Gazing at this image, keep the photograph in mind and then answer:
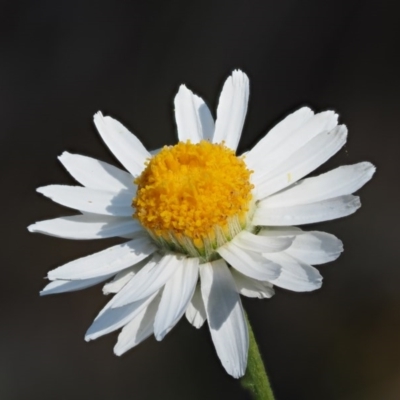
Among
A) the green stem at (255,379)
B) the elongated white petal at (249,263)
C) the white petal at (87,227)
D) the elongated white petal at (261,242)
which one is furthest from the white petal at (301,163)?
the green stem at (255,379)

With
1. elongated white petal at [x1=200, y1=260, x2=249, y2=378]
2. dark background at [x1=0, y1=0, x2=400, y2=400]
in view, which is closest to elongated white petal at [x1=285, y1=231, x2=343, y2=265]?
elongated white petal at [x1=200, y1=260, x2=249, y2=378]

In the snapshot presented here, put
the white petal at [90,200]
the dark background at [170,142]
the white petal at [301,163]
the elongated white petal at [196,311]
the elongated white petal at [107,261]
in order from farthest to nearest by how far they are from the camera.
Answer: the dark background at [170,142], the white petal at [90,200], the white petal at [301,163], the elongated white petal at [107,261], the elongated white petal at [196,311]

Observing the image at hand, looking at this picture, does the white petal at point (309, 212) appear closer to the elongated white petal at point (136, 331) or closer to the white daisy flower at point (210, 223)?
the white daisy flower at point (210, 223)

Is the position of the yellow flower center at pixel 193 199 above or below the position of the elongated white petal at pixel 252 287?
above

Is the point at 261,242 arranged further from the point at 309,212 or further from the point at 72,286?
the point at 72,286

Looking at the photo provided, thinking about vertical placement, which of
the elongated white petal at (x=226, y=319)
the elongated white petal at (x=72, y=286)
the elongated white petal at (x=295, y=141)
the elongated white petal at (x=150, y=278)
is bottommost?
the elongated white petal at (x=226, y=319)

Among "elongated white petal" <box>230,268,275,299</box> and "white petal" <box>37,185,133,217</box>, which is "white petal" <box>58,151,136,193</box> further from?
"elongated white petal" <box>230,268,275,299</box>

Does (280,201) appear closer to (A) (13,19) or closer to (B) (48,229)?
(B) (48,229)

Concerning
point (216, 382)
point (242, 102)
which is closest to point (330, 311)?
point (216, 382)
